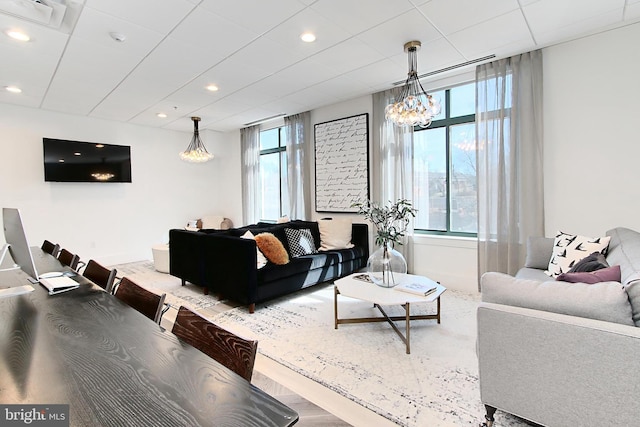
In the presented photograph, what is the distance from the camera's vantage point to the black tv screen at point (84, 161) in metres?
5.42

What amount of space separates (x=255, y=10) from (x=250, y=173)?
4721 millimetres

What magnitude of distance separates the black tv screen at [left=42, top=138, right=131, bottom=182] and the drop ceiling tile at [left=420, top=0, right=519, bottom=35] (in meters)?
5.92

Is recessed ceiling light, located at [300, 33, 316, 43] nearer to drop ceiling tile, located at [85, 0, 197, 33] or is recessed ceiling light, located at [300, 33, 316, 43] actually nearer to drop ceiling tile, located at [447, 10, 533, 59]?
drop ceiling tile, located at [85, 0, 197, 33]

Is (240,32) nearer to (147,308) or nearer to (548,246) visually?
(147,308)

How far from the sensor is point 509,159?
376 centimetres

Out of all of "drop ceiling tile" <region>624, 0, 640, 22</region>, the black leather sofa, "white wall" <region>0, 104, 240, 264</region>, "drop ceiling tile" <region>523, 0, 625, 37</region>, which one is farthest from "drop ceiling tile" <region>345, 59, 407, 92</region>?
"white wall" <region>0, 104, 240, 264</region>

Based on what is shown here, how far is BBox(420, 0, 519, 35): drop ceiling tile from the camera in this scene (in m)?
2.59

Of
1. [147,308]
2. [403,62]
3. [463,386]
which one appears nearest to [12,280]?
[147,308]

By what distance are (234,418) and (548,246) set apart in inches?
143

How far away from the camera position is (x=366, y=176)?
16.8ft

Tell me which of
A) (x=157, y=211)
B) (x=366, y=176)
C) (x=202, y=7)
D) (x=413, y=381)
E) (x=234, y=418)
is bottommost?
(x=413, y=381)

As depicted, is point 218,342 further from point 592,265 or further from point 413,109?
point 413,109

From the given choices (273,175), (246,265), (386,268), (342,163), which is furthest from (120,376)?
(273,175)

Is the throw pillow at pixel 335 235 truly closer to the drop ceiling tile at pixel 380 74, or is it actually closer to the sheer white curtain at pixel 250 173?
the drop ceiling tile at pixel 380 74
